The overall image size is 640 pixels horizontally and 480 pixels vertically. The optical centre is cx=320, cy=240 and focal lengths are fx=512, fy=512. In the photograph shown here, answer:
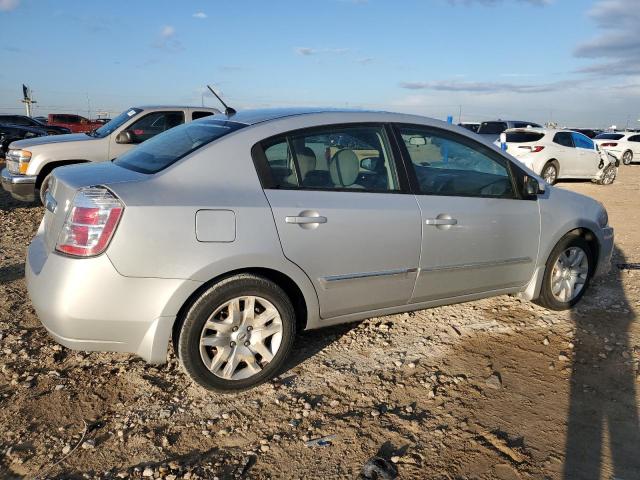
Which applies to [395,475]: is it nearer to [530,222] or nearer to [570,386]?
[570,386]

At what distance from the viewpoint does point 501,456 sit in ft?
8.34

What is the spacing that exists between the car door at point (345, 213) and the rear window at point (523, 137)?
430 inches

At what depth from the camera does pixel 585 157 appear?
534 inches

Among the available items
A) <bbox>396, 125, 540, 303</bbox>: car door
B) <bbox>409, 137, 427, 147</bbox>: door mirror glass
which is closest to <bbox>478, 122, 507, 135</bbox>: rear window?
<bbox>396, 125, 540, 303</bbox>: car door

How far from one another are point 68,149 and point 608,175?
1355 cm

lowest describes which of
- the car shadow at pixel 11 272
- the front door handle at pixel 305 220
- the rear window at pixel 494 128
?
the car shadow at pixel 11 272

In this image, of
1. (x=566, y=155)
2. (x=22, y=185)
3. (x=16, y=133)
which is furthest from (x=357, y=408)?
(x=16, y=133)

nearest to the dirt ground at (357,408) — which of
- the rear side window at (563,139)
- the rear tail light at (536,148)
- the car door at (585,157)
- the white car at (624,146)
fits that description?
the rear tail light at (536,148)

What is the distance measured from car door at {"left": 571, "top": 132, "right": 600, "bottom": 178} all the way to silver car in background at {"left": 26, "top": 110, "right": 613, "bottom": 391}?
10925 millimetres

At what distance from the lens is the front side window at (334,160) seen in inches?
120

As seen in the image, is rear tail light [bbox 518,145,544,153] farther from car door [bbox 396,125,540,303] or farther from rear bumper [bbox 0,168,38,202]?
rear bumper [bbox 0,168,38,202]

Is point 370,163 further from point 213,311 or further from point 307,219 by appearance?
point 213,311

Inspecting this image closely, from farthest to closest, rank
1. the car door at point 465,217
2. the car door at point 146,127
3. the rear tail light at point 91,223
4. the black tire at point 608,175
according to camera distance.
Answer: the black tire at point 608,175 < the car door at point 146,127 < the car door at point 465,217 < the rear tail light at point 91,223

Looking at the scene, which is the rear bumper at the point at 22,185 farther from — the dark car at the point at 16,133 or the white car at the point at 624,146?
the white car at the point at 624,146
